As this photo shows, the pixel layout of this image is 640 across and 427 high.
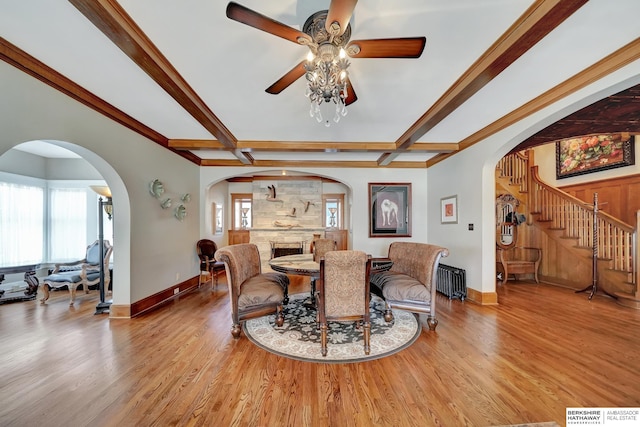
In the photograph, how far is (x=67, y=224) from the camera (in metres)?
5.21

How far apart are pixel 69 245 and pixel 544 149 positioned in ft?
37.5

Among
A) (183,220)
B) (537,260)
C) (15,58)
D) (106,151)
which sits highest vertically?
(15,58)

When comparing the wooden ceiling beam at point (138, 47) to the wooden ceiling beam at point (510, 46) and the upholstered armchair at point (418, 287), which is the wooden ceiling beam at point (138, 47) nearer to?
the wooden ceiling beam at point (510, 46)

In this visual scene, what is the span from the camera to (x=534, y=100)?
2750mm

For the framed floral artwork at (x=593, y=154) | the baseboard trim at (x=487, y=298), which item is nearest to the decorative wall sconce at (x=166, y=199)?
the baseboard trim at (x=487, y=298)

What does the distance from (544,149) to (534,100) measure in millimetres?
4819

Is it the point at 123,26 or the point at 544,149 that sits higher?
the point at 544,149

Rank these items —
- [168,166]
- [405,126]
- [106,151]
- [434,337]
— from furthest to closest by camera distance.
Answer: [168,166], [405,126], [106,151], [434,337]

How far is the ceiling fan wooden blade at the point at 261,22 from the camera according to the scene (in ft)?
4.07

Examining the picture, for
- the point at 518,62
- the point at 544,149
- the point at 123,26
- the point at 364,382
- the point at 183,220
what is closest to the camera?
the point at 123,26

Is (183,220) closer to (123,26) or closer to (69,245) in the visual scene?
(69,245)

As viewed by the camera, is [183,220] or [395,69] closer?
[395,69]

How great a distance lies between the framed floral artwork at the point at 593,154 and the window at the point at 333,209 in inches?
209

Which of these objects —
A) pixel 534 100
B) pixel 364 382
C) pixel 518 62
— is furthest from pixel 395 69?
pixel 364 382
